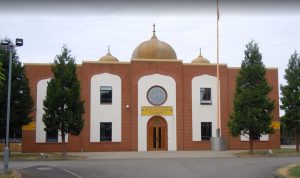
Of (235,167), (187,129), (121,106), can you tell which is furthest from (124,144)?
(235,167)

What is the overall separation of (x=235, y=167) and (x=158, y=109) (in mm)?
17536

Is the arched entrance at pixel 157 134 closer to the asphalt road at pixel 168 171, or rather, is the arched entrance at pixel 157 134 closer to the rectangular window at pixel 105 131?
the rectangular window at pixel 105 131

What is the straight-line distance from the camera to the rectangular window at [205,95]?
4050 centimetres

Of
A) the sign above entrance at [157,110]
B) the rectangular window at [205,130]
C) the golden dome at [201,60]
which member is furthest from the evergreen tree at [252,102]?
the golden dome at [201,60]

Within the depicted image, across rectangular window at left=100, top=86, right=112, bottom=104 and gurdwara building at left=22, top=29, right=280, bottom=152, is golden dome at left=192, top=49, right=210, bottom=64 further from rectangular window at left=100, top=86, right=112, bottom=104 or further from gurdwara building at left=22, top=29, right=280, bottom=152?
rectangular window at left=100, top=86, right=112, bottom=104

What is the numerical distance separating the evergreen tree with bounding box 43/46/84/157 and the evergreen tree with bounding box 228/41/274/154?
11.9m

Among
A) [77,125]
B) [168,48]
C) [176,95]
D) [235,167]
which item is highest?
[168,48]

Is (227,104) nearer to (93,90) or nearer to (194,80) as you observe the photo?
(194,80)

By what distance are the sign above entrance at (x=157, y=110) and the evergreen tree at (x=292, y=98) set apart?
9.74 meters

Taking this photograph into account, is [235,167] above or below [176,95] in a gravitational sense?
below

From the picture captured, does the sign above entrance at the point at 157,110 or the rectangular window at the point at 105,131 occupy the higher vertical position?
the sign above entrance at the point at 157,110

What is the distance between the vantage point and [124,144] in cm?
3900

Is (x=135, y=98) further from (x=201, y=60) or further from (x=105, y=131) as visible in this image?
Answer: (x=201, y=60)

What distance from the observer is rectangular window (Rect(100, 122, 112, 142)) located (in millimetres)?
38969
